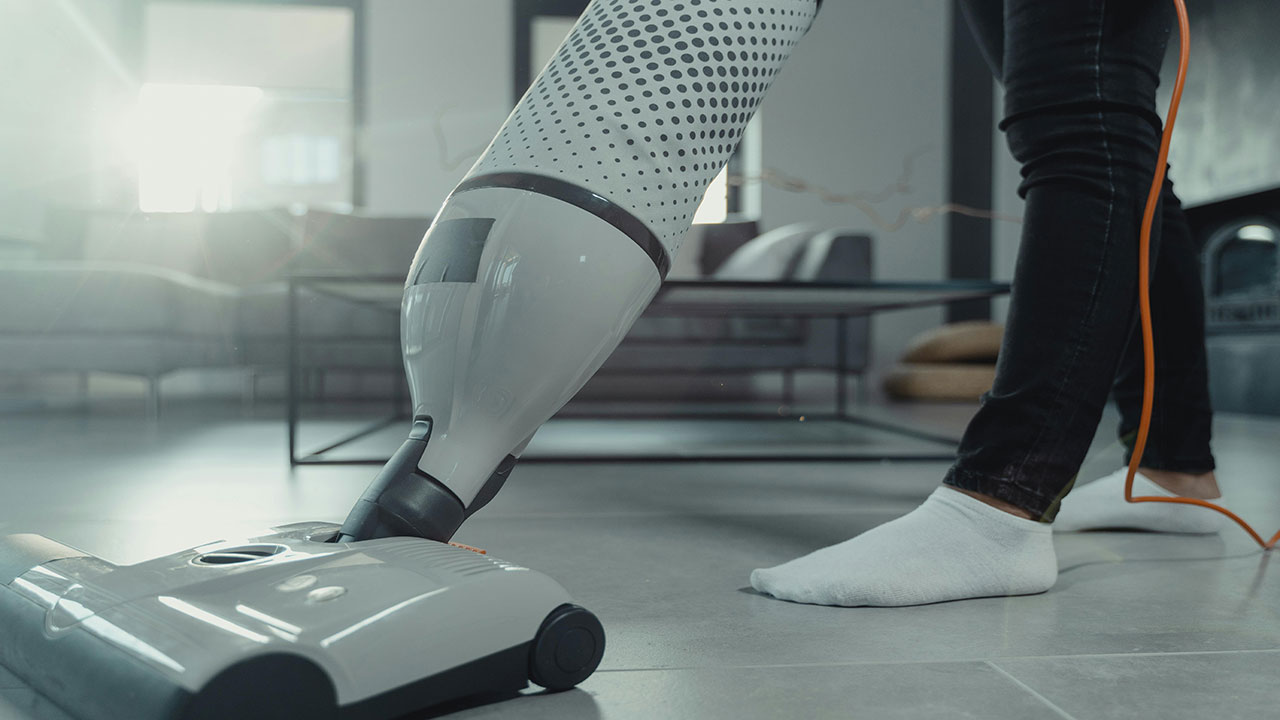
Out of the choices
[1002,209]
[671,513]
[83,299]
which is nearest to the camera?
[671,513]

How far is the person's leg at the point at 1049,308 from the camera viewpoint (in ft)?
2.12

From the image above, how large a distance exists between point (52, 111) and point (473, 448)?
6.97ft

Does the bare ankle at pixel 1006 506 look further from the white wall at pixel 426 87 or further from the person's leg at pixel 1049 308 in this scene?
the white wall at pixel 426 87

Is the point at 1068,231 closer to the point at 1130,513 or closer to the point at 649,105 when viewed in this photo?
the point at 649,105

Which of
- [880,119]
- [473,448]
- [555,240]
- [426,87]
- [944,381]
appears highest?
[426,87]

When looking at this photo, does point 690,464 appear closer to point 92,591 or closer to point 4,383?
point 92,591

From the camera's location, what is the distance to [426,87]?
201 inches

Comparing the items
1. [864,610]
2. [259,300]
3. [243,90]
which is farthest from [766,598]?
[243,90]

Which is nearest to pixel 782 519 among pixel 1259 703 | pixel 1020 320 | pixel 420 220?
pixel 1020 320

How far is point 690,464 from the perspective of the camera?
1.70 meters

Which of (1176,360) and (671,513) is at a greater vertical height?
(1176,360)

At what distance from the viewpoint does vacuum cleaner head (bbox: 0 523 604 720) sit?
367 millimetres

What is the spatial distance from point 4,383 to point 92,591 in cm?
445

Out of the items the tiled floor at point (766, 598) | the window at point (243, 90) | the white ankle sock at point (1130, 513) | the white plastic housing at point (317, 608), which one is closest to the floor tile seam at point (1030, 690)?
the tiled floor at point (766, 598)
